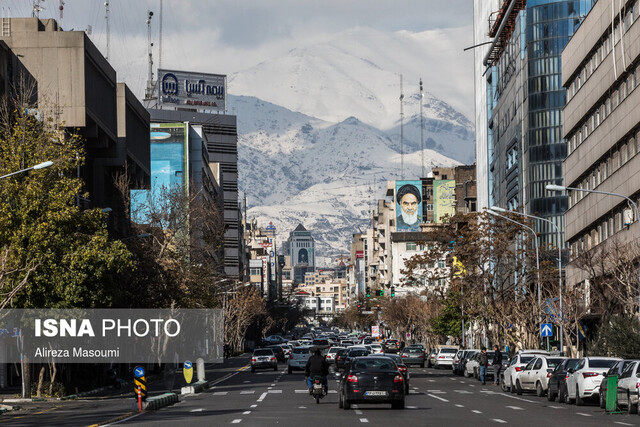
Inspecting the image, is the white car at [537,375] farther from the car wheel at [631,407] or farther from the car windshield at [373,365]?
the car wheel at [631,407]

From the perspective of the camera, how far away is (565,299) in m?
65.6

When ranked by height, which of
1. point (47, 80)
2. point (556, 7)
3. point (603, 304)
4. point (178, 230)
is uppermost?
point (556, 7)

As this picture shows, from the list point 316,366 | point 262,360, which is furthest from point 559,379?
point 262,360

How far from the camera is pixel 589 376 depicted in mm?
35656

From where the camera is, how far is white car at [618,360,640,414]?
30.3 meters

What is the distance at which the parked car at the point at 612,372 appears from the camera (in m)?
32.1

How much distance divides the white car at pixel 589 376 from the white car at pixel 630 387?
3.31m

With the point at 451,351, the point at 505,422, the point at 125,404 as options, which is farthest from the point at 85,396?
the point at 451,351

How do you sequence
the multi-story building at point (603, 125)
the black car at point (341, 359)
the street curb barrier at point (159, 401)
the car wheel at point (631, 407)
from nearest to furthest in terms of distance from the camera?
1. the car wheel at point (631, 407)
2. the street curb barrier at point (159, 401)
3. the multi-story building at point (603, 125)
4. the black car at point (341, 359)

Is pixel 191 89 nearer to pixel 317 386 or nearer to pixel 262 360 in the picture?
pixel 262 360

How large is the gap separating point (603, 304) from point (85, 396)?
2643cm

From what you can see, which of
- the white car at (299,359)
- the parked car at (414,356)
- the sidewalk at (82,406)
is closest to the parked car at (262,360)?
the white car at (299,359)

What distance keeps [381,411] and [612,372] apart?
674 cm

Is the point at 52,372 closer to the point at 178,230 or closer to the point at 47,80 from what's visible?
the point at 47,80
